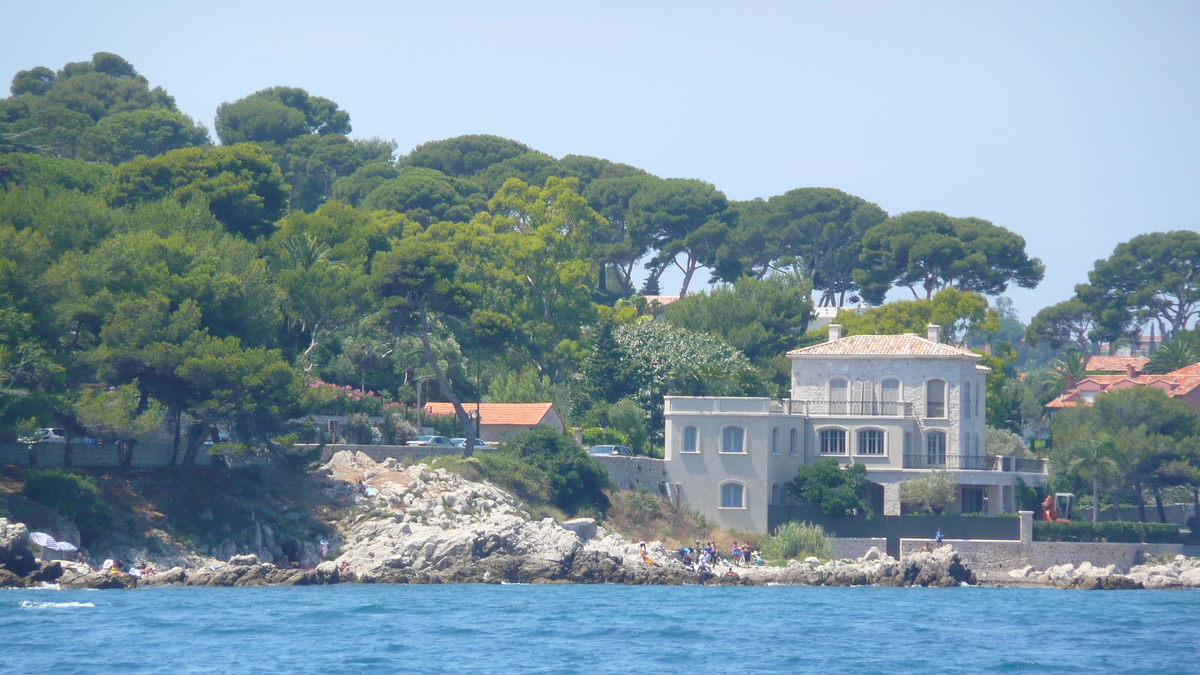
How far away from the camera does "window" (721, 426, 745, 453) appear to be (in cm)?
5009

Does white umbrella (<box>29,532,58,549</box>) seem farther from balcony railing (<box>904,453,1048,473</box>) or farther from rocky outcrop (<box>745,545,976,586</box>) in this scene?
balcony railing (<box>904,453,1048,473</box>)

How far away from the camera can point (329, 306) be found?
4856cm

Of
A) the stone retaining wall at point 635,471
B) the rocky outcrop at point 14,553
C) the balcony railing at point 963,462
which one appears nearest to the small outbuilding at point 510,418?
the stone retaining wall at point 635,471

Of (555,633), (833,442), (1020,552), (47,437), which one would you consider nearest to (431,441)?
(47,437)

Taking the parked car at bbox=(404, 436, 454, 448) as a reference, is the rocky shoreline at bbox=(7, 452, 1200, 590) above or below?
below

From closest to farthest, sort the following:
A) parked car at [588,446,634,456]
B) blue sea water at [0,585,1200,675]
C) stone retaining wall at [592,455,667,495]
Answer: blue sea water at [0,585,1200,675]
stone retaining wall at [592,455,667,495]
parked car at [588,446,634,456]

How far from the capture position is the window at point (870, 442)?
166 feet

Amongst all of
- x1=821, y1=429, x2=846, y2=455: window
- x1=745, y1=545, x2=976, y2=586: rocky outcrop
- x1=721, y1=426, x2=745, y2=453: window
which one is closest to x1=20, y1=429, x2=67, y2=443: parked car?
x1=745, y1=545, x2=976, y2=586: rocky outcrop

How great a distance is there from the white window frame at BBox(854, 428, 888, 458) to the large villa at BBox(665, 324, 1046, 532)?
0.04 m

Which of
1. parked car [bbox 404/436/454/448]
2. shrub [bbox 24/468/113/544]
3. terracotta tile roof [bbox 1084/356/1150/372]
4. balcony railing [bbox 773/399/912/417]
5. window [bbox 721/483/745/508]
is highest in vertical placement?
terracotta tile roof [bbox 1084/356/1150/372]

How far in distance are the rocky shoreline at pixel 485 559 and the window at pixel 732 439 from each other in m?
5.12

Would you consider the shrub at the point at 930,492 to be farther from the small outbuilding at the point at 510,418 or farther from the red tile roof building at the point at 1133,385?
the red tile roof building at the point at 1133,385

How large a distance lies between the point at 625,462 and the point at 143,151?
137ft

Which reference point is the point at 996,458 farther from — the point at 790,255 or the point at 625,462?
the point at 790,255
